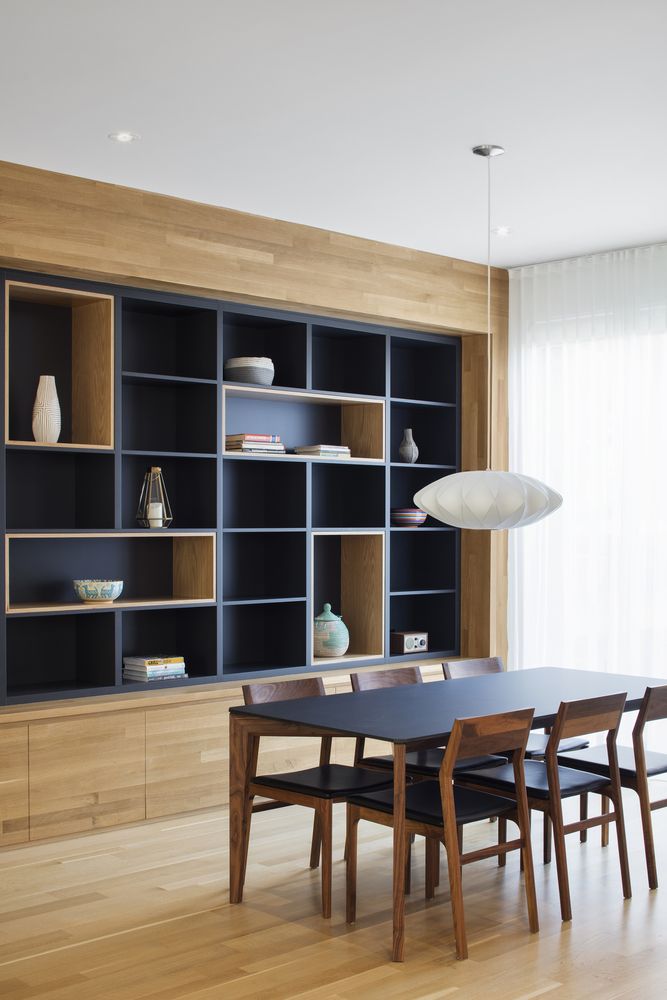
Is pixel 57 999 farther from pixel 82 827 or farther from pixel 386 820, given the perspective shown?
pixel 82 827

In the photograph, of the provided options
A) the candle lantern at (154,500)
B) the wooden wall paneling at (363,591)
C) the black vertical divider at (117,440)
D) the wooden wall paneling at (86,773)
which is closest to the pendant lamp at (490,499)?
the black vertical divider at (117,440)

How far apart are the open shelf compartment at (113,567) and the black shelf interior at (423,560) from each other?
170 centimetres

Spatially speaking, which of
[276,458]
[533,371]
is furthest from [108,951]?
[533,371]

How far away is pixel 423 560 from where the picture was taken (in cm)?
731

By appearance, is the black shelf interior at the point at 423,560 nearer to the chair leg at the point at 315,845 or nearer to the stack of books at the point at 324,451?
the stack of books at the point at 324,451

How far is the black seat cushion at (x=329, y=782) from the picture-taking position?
405cm

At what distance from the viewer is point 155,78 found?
13.0ft

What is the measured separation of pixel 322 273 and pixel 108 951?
365 cm

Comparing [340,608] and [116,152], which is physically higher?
[116,152]

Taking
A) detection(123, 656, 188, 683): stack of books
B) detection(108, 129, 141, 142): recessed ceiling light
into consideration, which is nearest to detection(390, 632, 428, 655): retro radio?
detection(123, 656, 188, 683): stack of books

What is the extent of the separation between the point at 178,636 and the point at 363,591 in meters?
1.26

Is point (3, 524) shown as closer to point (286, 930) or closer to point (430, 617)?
point (286, 930)

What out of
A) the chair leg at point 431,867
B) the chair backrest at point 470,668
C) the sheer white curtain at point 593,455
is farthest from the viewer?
the sheer white curtain at point 593,455

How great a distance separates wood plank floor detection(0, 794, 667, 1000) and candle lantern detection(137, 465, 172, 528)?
61.4 inches
